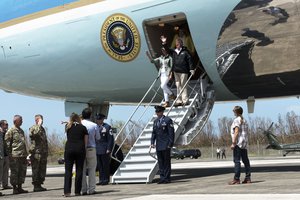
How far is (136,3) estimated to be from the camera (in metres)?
13.6

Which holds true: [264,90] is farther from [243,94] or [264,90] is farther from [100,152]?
[100,152]

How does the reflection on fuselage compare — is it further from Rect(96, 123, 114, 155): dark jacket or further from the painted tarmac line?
the painted tarmac line

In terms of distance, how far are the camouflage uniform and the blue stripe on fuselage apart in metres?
4.48

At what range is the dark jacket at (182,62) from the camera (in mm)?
13508

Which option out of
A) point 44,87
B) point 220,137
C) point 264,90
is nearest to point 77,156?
point 264,90

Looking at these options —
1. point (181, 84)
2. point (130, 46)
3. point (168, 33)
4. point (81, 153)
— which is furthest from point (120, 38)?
point (81, 153)

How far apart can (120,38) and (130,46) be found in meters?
0.34

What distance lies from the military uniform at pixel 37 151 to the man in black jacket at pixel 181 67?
11.8 ft

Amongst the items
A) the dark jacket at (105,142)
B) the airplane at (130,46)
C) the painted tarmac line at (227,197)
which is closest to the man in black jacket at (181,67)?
the airplane at (130,46)

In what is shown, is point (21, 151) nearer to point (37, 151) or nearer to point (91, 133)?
point (37, 151)

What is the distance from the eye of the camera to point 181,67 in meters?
13.6

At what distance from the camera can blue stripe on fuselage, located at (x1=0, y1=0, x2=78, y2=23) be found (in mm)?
15063

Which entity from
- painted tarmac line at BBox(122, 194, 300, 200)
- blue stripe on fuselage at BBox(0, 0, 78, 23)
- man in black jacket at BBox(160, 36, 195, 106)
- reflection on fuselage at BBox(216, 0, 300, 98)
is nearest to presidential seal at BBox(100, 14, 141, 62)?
man in black jacket at BBox(160, 36, 195, 106)

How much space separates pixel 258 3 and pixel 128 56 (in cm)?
395
